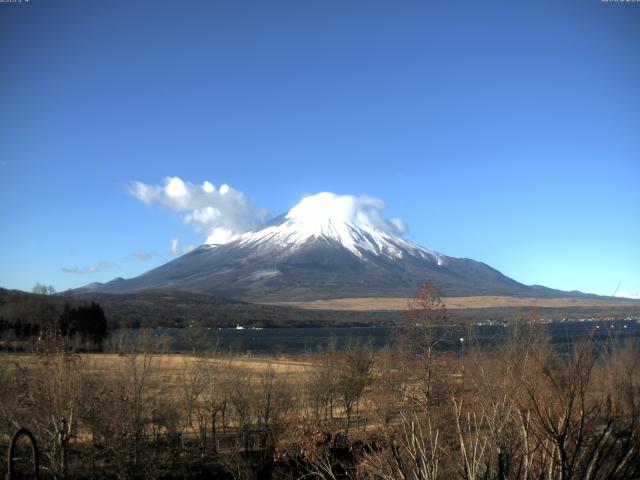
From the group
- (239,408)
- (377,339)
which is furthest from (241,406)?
(377,339)

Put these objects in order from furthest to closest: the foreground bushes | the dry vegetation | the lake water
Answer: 1. the lake water
2. the dry vegetation
3. the foreground bushes

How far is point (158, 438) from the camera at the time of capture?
2844 cm

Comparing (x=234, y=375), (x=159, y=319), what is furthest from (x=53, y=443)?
(x=159, y=319)

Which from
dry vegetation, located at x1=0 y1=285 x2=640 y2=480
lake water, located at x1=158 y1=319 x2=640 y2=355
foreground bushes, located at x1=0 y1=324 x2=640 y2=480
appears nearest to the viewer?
foreground bushes, located at x1=0 y1=324 x2=640 y2=480

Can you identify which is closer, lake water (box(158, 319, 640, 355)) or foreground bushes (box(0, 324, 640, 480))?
foreground bushes (box(0, 324, 640, 480))

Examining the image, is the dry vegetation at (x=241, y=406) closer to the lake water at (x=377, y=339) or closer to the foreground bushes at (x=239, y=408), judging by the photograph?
the foreground bushes at (x=239, y=408)

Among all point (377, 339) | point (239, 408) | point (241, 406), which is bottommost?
point (377, 339)

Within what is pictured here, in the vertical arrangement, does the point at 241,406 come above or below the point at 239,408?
above

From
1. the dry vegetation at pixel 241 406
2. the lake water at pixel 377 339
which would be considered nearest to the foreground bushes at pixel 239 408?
the dry vegetation at pixel 241 406

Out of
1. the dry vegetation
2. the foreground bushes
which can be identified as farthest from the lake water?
the foreground bushes

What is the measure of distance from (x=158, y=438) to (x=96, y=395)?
509cm

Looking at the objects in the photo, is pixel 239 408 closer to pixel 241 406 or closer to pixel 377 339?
pixel 241 406

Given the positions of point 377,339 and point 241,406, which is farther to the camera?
point 377,339

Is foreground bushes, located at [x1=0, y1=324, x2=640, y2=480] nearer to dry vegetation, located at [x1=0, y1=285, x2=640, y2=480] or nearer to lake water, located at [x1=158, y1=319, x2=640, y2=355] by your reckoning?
dry vegetation, located at [x1=0, y1=285, x2=640, y2=480]
